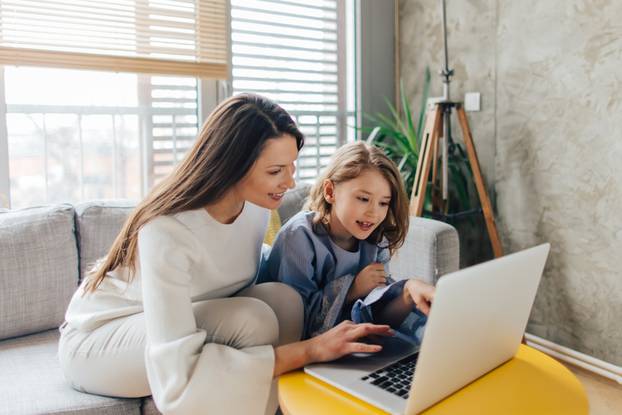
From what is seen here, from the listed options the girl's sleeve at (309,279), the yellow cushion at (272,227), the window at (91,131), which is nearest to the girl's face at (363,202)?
the girl's sleeve at (309,279)

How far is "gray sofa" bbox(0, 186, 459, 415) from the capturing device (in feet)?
5.04

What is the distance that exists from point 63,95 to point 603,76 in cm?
214

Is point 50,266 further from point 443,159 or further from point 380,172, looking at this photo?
point 443,159

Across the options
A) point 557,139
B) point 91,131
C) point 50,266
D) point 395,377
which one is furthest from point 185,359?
point 557,139

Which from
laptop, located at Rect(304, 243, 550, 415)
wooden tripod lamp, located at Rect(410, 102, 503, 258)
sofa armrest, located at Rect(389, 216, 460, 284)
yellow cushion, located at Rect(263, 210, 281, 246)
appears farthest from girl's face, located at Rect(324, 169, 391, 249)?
wooden tripod lamp, located at Rect(410, 102, 503, 258)

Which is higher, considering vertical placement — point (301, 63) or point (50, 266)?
point (301, 63)

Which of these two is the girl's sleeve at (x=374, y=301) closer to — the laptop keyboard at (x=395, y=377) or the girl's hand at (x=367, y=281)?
the girl's hand at (x=367, y=281)

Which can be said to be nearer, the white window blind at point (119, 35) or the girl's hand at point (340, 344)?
the girl's hand at point (340, 344)

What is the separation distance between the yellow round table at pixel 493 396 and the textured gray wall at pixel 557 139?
141cm

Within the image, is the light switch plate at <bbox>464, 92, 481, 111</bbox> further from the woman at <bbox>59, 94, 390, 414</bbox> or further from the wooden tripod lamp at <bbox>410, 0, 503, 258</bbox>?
the woman at <bbox>59, 94, 390, 414</bbox>

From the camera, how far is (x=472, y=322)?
0.95 metres

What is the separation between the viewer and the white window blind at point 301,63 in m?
2.92

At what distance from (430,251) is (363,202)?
55 cm

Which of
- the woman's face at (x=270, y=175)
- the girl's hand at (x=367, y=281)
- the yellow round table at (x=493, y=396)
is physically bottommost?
the yellow round table at (x=493, y=396)
